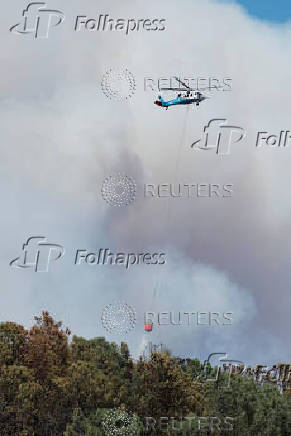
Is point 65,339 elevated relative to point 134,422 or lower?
elevated

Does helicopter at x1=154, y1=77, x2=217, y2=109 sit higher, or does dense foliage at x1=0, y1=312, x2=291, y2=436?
helicopter at x1=154, y1=77, x2=217, y2=109

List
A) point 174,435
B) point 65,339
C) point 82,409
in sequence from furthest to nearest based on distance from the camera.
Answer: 1. point 65,339
2. point 82,409
3. point 174,435

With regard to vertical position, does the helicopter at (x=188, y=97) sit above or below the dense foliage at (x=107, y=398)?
above

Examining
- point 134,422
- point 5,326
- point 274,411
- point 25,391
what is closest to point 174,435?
point 134,422

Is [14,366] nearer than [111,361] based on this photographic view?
Yes

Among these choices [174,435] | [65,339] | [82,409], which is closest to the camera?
[174,435]

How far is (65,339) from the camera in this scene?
44.2 metres

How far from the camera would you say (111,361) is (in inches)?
1770

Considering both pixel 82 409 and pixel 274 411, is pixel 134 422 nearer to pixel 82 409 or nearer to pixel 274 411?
pixel 82 409

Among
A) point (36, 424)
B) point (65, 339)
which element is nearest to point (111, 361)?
point (65, 339)

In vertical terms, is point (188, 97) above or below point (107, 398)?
above

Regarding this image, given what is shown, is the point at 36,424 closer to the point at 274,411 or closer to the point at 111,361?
the point at 111,361

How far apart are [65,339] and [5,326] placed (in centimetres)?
344

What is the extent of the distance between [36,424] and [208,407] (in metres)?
7.97
